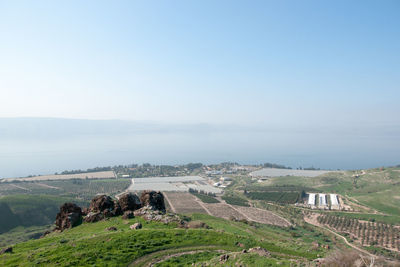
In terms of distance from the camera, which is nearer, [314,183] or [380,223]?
[380,223]

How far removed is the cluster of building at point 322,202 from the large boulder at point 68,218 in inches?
3455

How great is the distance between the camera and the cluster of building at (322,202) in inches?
3541

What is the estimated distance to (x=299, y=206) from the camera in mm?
92375

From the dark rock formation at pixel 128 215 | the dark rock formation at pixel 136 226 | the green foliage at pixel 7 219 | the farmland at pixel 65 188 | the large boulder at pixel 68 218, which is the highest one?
the dark rock formation at pixel 136 226

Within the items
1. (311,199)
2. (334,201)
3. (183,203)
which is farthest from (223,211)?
(334,201)

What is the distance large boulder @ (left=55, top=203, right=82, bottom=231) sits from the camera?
29281mm

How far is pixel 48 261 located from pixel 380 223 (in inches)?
3410

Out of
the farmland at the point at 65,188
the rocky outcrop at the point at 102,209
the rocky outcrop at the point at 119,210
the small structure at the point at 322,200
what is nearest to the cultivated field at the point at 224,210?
the small structure at the point at 322,200

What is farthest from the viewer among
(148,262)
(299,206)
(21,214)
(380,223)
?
(299,206)

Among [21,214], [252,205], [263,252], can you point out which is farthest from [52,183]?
[263,252]

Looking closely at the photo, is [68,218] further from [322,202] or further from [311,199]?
[311,199]

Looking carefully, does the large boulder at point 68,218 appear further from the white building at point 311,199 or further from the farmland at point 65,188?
the farmland at point 65,188

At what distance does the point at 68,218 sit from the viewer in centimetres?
2939

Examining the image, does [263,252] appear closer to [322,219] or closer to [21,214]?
[322,219]
